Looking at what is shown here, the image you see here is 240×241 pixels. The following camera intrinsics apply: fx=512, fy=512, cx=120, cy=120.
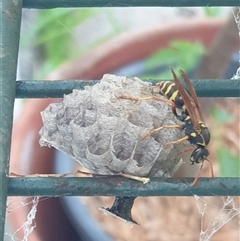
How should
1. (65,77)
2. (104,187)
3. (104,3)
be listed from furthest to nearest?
(65,77)
(104,3)
(104,187)

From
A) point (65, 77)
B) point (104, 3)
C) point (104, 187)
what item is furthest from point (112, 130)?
point (65, 77)

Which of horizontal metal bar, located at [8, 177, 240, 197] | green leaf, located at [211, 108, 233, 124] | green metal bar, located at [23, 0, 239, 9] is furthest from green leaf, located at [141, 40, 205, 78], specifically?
horizontal metal bar, located at [8, 177, 240, 197]

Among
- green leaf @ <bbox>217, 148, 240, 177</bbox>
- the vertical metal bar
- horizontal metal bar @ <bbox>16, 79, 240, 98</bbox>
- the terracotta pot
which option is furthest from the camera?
green leaf @ <bbox>217, 148, 240, 177</bbox>

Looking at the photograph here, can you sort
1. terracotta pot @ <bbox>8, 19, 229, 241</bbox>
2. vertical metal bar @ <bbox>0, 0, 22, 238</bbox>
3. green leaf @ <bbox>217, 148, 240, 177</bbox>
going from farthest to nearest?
green leaf @ <bbox>217, 148, 240, 177</bbox> < terracotta pot @ <bbox>8, 19, 229, 241</bbox> < vertical metal bar @ <bbox>0, 0, 22, 238</bbox>

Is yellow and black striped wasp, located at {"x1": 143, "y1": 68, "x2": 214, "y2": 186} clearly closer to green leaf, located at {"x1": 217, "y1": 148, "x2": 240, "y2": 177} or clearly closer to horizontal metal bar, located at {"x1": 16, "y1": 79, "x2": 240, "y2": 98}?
horizontal metal bar, located at {"x1": 16, "y1": 79, "x2": 240, "y2": 98}

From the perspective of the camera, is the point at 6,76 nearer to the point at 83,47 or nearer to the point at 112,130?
the point at 112,130

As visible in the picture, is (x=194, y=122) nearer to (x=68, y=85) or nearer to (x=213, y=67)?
(x=68, y=85)

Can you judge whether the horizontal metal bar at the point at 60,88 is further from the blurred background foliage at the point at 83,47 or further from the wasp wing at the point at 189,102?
the blurred background foliage at the point at 83,47
